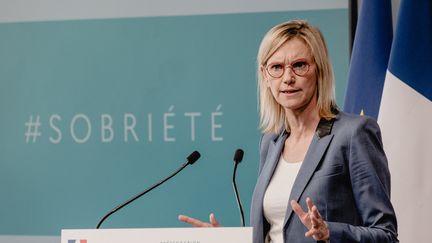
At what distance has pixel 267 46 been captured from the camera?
7.80 feet

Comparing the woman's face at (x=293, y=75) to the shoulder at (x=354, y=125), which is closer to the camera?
the shoulder at (x=354, y=125)

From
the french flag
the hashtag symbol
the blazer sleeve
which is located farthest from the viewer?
the hashtag symbol

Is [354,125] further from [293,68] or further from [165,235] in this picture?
[165,235]

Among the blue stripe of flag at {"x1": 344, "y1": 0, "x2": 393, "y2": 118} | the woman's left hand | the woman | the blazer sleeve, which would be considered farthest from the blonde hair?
the blue stripe of flag at {"x1": 344, "y1": 0, "x2": 393, "y2": 118}

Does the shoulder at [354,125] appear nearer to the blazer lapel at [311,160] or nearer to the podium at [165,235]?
the blazer lapel at [311,160]

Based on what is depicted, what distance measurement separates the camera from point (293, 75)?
232cm

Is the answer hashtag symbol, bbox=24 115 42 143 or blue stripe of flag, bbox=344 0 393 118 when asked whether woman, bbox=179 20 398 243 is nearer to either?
blue stripe of flag, bbox=344 0 393 118

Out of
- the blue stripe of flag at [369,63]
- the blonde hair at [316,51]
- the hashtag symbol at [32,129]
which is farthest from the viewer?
the hashtag symbol at [32,129]

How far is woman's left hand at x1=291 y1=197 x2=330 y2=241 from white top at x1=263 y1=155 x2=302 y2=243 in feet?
0.83

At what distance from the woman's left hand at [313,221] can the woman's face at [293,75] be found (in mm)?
449

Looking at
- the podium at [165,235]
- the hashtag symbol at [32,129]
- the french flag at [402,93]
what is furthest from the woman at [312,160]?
the hashtag symbol at [32,129]

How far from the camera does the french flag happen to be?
3.27 metres

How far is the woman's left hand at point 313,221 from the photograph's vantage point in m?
1.97

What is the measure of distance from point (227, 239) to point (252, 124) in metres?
2.06
